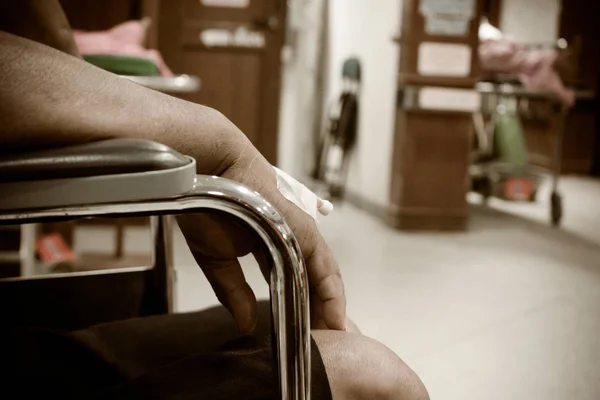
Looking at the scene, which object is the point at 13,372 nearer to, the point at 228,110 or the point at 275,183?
the point at 275,183

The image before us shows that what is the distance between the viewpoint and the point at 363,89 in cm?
457

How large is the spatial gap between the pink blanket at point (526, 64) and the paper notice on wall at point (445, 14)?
0.42m

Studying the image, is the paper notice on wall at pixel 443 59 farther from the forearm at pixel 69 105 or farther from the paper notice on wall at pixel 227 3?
the forearm at pixel 69 105

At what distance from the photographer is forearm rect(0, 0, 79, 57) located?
74 cm

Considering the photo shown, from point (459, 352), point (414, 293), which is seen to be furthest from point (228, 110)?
point (459, 352)

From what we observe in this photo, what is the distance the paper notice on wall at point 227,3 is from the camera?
4.06m

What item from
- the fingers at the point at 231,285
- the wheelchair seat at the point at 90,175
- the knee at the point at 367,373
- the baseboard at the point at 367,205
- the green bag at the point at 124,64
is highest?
the green bag at the point at 124,64

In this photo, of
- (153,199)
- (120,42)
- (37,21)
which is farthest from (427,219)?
(153,199)

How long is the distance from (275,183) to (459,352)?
159 centimetres

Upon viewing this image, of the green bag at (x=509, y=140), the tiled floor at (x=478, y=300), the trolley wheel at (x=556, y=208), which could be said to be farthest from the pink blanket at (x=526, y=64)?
the green bag at (x=509, y=140)

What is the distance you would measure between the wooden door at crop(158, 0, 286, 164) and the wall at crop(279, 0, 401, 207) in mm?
584

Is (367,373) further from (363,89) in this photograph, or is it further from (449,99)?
(363,89)

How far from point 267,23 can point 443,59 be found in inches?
42.0

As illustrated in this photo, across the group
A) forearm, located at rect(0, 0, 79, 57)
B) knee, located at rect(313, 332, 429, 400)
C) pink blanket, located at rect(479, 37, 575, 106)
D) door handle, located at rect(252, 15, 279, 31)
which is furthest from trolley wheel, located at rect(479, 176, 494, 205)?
knee, located at rect(313, 332, 429, 400)
